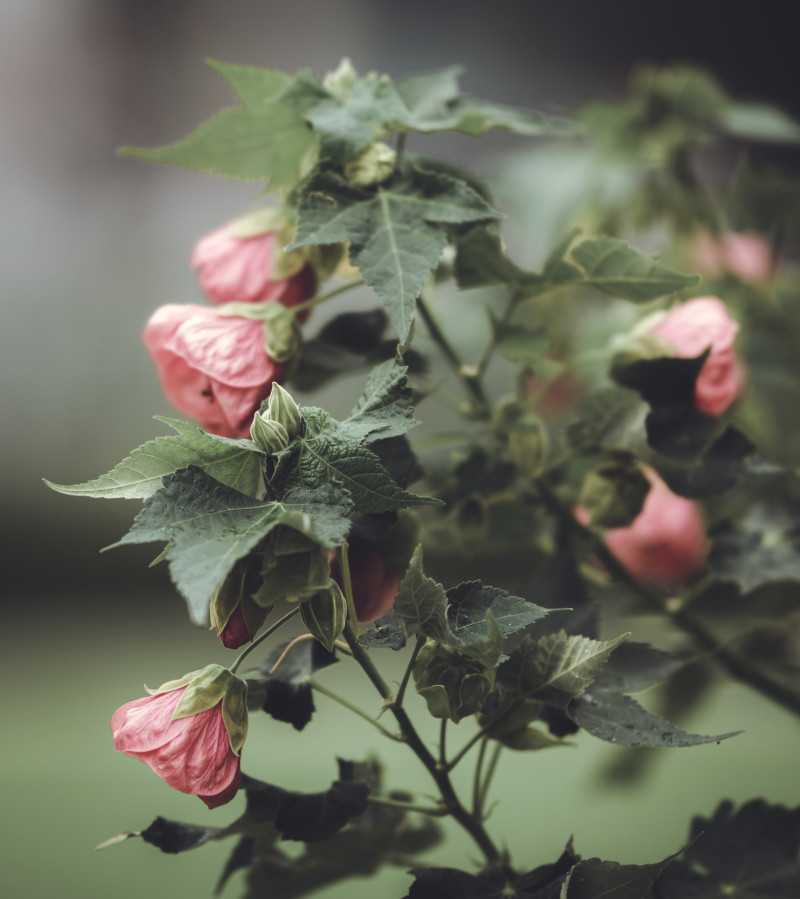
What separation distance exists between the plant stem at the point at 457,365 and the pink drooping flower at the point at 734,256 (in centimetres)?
→ 25

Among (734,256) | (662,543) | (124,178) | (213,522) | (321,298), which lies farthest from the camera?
(124,178)

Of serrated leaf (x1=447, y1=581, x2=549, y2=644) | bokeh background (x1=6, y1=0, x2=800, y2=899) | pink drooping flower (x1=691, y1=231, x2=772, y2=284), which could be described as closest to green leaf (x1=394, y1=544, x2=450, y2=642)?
serrated leaf (x1=447, y1=581, x2=549, y2=644)

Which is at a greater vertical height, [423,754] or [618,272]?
[618,272]

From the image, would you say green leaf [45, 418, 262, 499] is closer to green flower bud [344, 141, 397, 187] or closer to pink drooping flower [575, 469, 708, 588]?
green flower bud [344, 141, 397, 187]

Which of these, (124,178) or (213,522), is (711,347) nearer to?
(213,522)

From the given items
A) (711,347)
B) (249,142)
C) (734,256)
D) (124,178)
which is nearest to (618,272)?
(711,347)

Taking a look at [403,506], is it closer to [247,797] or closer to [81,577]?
[247,797]

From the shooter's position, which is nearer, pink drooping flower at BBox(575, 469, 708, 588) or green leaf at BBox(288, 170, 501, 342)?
green leaf at BBox(288, 170, 501, 342)

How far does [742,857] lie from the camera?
316mm

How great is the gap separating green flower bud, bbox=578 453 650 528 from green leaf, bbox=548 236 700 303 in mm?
69

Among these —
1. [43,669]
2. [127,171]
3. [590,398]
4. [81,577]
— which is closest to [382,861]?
[590,398]

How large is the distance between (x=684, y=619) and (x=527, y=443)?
0.13 metres

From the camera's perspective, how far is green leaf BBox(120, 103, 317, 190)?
30 centimetres

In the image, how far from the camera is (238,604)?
0.67 ft
